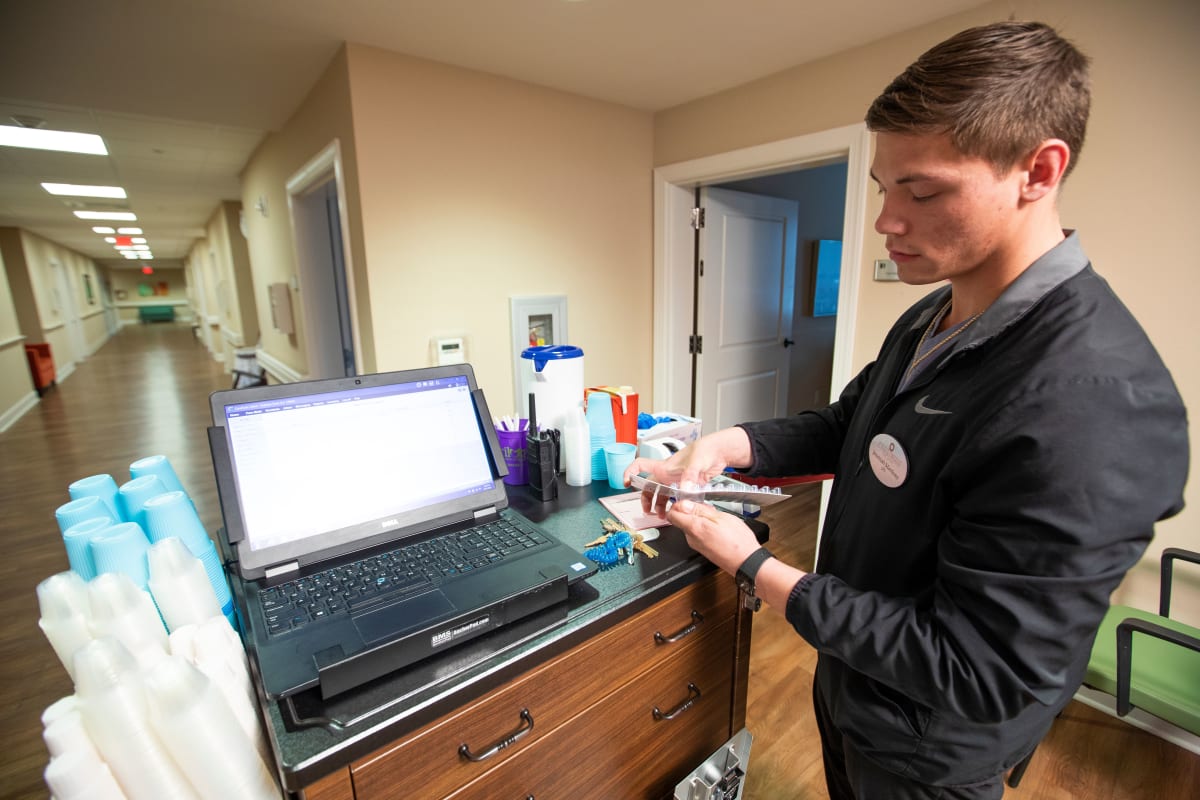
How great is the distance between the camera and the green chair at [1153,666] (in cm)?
133

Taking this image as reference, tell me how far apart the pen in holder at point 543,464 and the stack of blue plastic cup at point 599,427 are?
13cm

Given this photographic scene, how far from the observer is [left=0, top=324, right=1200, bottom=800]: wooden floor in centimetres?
161

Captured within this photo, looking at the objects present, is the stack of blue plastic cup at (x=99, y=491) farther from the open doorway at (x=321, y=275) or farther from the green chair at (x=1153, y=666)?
the open doorway at (x=321, y=275)

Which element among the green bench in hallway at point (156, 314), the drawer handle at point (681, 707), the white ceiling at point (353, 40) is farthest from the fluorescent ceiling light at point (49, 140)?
the green bench in hallway at point (156, 314)

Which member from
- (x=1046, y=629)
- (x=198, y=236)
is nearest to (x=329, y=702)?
(x=1046, y=629)

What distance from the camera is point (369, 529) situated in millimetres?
942

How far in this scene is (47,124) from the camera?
317 centimetres

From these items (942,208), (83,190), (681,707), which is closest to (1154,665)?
(681,707)

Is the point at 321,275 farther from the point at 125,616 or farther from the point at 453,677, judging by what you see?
the point at 453,677

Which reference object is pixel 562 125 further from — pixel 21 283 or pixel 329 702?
pixel 21 283

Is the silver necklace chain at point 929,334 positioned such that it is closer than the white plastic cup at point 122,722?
No

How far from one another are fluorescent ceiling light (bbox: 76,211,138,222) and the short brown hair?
9329mm

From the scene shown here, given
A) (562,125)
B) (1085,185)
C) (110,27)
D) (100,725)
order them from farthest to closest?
(562,125), (110,27), (1085,185), (100,725)

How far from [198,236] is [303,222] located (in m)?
9.11
